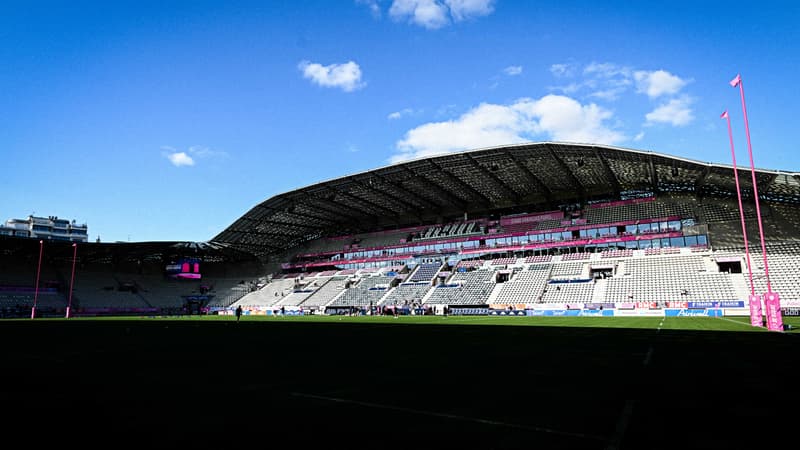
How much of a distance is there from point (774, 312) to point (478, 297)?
34059 mm

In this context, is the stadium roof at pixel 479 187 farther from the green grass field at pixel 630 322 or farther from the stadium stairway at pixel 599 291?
the green grass field at pixel 630 322

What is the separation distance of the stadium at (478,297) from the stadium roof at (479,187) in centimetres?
36

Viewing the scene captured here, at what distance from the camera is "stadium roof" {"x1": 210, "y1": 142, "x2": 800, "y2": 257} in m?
44.5

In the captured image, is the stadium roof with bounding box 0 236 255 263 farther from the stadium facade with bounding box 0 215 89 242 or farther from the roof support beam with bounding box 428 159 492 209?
the stadium facade with bounding box 0 215 89 242

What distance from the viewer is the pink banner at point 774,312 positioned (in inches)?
843

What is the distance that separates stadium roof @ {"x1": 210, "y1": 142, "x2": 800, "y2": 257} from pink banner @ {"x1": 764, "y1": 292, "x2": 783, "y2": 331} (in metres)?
21.0

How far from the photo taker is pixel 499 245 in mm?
63031

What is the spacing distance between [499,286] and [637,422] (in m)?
51.3

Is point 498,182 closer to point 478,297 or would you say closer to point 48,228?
point 478,297

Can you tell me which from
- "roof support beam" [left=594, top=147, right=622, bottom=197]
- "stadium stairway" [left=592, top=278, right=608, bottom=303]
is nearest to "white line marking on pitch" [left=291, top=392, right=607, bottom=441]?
"roof support beam" [left=594, top=147, right=622, bottom=197]

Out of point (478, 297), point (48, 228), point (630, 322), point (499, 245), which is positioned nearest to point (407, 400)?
point (630, 322)

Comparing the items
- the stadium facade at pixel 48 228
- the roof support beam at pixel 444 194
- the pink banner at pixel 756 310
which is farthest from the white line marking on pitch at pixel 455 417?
the stadium facade at pixel 48 228

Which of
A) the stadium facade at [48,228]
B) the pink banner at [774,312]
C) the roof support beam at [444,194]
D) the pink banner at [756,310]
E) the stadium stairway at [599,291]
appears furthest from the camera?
the stadium facade at [48,228]

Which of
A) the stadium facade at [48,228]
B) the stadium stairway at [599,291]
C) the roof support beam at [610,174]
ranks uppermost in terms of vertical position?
the stadium facade at [48,228]
